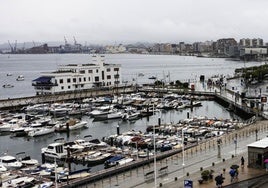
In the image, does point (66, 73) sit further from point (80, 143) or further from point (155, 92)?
point (80, 143)

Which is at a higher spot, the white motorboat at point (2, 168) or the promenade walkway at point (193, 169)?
the promenade walkway at point (193, 169)

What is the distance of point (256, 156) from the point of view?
21156mm

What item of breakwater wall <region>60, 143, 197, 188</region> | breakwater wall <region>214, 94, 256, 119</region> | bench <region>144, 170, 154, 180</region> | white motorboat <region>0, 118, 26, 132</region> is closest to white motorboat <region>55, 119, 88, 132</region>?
white motorboat <region>0, 118, 26, 132</region>

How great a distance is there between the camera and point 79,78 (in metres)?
70.7

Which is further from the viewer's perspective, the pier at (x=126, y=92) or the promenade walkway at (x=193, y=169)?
the pier at (x=126, y=92)

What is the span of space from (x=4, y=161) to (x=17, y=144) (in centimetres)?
983

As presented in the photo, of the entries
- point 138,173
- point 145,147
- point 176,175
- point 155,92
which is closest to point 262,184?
point 176,175

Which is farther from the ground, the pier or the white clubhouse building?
the white clubhouse building

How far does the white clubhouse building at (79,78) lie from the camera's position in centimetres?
6806

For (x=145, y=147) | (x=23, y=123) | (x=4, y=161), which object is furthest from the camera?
(x=23, y=123)

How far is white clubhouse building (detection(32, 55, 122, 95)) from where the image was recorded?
6806cm

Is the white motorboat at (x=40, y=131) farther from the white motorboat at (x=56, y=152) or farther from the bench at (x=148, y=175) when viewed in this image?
the bench at (x=148, y=175)

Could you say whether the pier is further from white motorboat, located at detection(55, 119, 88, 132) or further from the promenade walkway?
the promenade walkway

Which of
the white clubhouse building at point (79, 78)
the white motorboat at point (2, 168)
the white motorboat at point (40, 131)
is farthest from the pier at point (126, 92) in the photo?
the white motorboat at point (2, 168)
